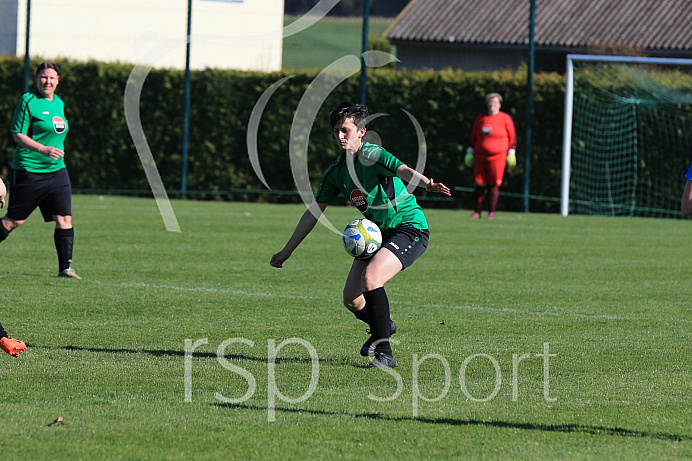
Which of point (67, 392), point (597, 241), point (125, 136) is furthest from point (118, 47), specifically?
point (67, 392)

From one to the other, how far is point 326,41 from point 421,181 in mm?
68272

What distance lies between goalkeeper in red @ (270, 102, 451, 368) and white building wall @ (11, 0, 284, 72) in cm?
2833

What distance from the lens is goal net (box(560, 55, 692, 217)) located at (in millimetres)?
21797

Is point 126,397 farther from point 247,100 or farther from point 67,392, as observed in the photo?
point 247,100

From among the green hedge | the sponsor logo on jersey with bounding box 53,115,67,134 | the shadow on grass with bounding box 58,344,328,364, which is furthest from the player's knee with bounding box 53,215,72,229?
the green hedge

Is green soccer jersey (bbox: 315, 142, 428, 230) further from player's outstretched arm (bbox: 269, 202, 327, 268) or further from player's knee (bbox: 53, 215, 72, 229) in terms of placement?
player's knee (bbox: 53, 215, 72, 229)

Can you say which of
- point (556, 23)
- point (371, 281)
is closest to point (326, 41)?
point (556, 23)

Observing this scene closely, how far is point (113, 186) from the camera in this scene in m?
25.2

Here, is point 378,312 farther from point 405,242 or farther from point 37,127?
point 37,127

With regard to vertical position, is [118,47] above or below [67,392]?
above

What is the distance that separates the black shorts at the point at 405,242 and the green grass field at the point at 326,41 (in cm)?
5720

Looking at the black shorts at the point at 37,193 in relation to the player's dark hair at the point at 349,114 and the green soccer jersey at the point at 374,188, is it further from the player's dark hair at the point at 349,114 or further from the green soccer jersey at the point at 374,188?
the player's dark hair at the point at 349,114

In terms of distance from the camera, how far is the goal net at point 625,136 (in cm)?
2180

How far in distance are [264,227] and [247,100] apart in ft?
28.0
